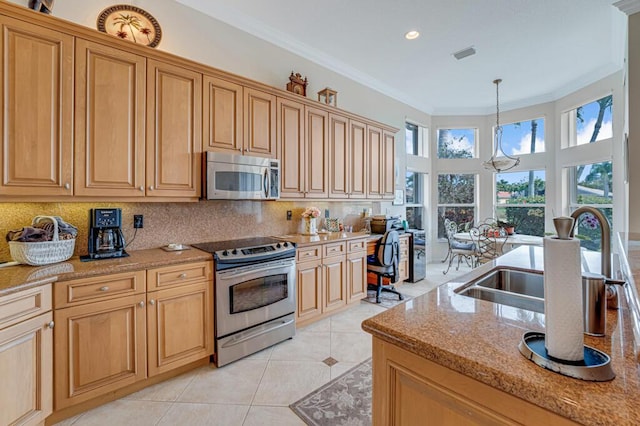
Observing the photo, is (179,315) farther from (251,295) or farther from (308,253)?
(308,253)

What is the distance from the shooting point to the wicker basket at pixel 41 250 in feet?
6.00

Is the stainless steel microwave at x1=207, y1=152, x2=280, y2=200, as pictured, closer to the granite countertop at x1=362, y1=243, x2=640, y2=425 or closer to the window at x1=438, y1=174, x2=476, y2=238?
the granite countertop at x1=362, y1=243, x2=640, y2=425

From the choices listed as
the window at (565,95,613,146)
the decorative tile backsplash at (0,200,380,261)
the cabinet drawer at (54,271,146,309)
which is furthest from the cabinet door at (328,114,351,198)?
the window at (565,95,613,146)

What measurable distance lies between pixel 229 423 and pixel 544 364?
183 cm

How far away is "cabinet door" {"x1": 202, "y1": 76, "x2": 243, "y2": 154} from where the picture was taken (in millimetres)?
2652

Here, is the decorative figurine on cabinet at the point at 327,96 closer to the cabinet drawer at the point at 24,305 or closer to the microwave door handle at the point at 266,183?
the microwave door handle at the point at 266,183

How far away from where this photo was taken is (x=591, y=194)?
4844mm

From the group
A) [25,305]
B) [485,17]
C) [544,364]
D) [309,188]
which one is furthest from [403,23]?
[25,305]

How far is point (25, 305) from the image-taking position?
5.19ft

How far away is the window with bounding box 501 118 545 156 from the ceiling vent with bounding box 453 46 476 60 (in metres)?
2.89

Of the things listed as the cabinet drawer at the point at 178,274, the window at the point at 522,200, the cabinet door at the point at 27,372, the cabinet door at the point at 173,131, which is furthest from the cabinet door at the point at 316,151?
the window at the point at 522,200

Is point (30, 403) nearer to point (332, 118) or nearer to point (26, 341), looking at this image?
point (26, 341)

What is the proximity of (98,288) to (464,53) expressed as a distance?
4779 mm

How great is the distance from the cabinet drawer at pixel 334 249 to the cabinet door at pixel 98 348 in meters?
1.83
